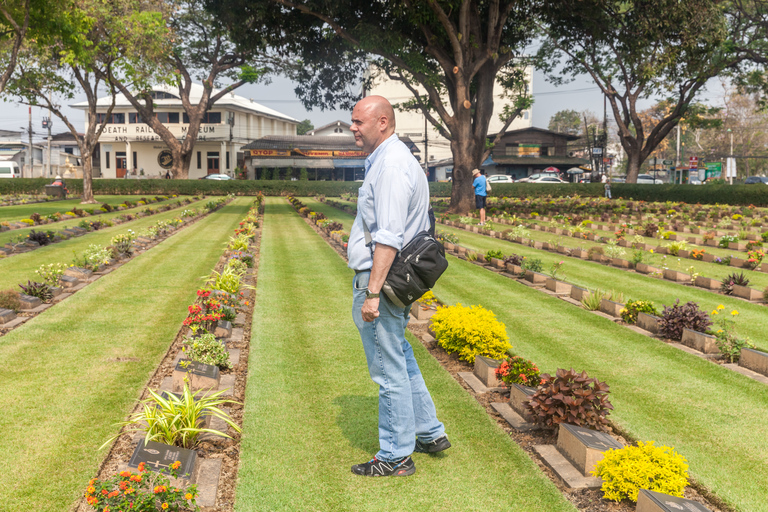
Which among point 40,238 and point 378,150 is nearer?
point 378,150

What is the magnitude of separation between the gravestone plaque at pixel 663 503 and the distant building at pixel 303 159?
56.8 meters

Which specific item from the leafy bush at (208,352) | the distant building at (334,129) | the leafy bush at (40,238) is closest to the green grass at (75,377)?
the leafy bush at (208,352)

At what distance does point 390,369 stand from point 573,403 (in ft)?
4.81

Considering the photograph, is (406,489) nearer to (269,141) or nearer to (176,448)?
(176,448)

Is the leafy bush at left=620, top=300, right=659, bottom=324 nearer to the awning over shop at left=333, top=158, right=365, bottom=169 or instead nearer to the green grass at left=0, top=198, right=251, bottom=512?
the green grass at left=0, top=198, right=251, bottom=512

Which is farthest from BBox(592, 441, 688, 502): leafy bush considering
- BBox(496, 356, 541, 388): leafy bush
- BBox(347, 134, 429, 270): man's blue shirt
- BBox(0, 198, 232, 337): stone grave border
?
BBox(0, 198, 232, 337): stone grave border

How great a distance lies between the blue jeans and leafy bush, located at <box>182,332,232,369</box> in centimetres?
251

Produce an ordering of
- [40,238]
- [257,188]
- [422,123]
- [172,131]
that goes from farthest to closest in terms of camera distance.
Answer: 1. [422,123]
2. [172,131]
3. [257,188]
4. [40,238]

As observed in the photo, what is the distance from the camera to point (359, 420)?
4.92 metres

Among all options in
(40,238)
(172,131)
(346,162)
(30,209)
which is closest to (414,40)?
(40,238)

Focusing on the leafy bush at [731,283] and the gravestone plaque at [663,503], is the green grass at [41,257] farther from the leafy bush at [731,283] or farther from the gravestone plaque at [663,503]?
the leafy bush at [731,283]

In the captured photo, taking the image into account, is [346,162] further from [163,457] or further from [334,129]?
[163,457]

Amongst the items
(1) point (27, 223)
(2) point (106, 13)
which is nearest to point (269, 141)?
(2) point (106, 13)

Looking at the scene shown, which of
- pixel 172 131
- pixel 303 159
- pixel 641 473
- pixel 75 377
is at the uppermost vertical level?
pixel 172 131
